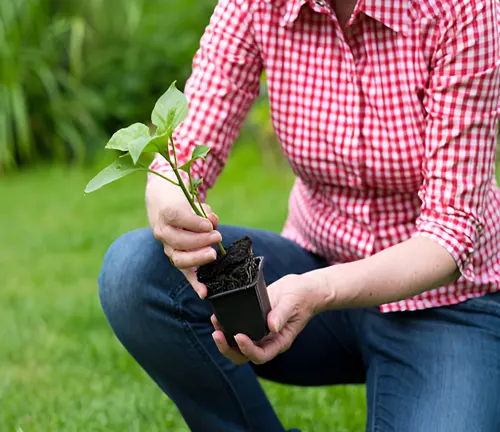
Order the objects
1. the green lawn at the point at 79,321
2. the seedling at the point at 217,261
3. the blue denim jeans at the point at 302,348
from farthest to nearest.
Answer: the green lawn at the point at 79,321 → the blue denim jeans at the point at 302,348 → the seedling at the point at 217,261

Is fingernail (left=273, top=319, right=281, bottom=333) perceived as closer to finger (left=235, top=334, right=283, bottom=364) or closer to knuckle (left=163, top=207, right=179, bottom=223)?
finger (left=235, top=334, right=283, bottom=364)

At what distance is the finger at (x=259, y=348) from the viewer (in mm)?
1461

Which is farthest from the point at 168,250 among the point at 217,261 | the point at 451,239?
the point at 451,239

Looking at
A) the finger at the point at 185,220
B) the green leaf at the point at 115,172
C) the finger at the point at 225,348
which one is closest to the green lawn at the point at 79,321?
the finger at the point at 225,348

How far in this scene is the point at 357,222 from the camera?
5.84 ft

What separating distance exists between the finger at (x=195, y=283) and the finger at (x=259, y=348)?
88mm

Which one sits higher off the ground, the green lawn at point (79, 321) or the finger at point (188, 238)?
the finger at point (188, 238)

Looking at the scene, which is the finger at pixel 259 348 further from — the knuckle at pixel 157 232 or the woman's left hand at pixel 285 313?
the knuckle at pixel 157 232

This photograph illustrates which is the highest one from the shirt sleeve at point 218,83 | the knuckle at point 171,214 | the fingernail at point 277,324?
the shirt sleeve at point 218,83

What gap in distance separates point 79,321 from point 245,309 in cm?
167

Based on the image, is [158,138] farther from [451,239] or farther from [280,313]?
[451,239]

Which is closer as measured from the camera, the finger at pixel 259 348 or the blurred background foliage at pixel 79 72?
the finger at pixel 259 348

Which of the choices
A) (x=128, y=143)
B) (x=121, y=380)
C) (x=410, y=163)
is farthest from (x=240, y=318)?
(x=121, y=380)

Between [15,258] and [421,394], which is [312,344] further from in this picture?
[15,258]
